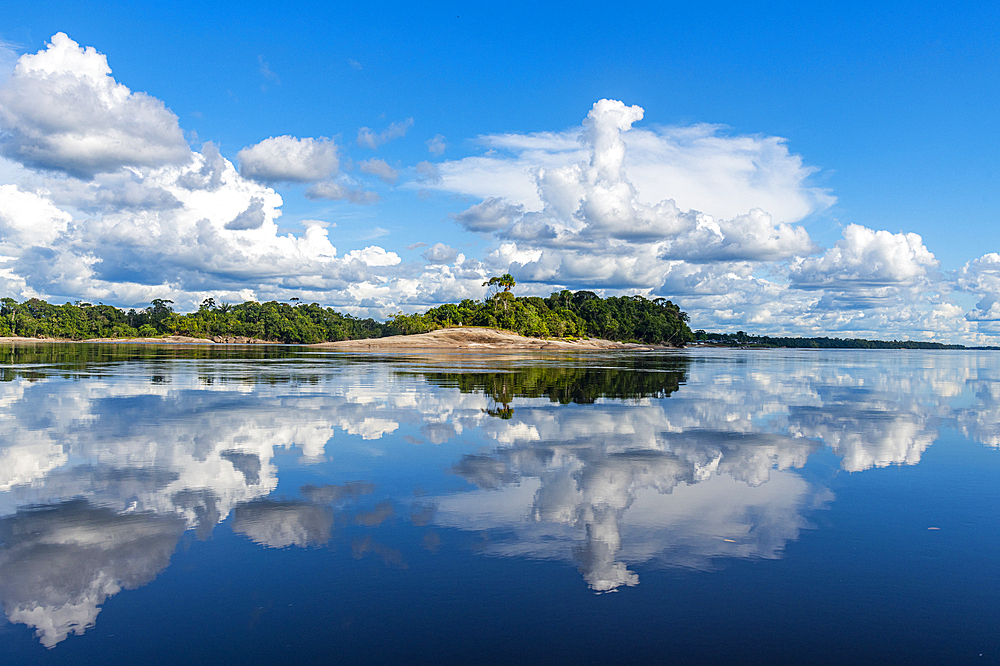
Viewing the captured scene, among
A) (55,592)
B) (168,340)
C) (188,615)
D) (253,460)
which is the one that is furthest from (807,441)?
(168,340)

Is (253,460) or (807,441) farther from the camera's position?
(807,441)

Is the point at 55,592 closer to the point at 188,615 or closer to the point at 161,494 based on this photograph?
the point at 188,615

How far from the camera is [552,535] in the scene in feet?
26.6

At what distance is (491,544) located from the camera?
25.4ft

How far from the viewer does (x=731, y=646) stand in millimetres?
5387

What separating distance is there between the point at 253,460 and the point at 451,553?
6899 millimetres

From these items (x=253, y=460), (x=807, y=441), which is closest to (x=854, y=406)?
(x=807, y=441)

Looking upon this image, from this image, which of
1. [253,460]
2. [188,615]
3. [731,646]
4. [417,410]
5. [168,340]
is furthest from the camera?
[168,340]

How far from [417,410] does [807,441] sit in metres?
12.3

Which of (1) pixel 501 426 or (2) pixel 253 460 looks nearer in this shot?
(2) pixel 253 460

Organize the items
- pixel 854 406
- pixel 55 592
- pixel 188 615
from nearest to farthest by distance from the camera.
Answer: pixel 188 615 < pixel 55 592 < pixel 854 406

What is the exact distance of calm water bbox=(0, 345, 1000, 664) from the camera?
216 inches

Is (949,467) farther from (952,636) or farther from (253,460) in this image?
(253,460)

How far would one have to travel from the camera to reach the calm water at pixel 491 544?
548 cm
